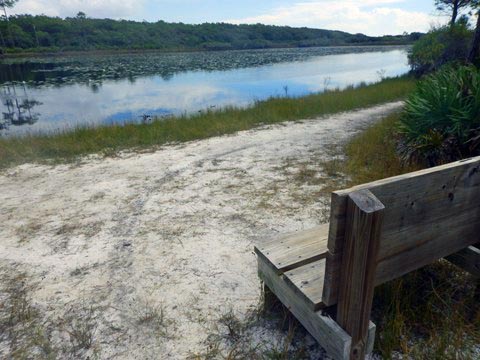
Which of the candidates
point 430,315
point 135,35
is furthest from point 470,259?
point 135,35

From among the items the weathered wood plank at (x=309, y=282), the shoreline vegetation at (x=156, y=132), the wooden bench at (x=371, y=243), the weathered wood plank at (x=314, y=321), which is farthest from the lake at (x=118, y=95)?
the wooden bench at (x=371, y=243)

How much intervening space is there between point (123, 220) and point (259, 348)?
257cm

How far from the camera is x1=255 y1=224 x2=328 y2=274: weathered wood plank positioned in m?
2.23

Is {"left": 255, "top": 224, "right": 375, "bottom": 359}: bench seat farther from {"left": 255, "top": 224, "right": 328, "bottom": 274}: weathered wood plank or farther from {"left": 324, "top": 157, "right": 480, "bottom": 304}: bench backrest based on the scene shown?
{"left": 324, "top": 157, "right": 480, "bottom": 304}: bench backrest

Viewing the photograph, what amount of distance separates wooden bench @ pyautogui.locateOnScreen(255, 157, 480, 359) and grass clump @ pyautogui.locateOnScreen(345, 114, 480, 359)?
0.41m

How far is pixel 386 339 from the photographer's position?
81.1 inches

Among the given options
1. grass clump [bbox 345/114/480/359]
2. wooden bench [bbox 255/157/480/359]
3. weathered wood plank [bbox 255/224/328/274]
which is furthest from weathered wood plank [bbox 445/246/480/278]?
weathered wood plank [bbox 255/224/328/274]

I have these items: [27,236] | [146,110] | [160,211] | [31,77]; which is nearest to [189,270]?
[160,211]

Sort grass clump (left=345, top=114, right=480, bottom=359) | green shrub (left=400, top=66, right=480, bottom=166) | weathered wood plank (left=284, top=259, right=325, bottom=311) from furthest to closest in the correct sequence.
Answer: green shrub (left=400, top=66, right=480, bottom=166) < grass clump (left=345, top=114, right=480, bottom=359) < weathered wood plank (left=284, top=259, right=325, bottom=311)

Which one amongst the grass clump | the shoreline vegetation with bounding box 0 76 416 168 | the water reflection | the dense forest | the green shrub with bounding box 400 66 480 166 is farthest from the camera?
the dense forest

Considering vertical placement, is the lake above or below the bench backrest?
below

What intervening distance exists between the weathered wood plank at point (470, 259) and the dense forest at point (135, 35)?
2860 inches

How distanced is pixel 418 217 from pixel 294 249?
95 cm

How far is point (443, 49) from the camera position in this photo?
17.9 metres
